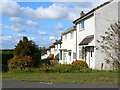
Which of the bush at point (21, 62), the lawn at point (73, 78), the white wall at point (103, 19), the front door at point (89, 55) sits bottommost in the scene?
the lawn at point (73, 78)

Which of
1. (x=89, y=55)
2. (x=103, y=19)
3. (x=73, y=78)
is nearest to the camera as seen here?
(x=73, y=78)

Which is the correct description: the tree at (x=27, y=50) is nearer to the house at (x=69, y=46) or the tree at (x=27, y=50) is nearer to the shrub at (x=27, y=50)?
the shrub at (x=27, y=50)

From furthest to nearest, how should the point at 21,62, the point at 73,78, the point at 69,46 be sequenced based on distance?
the point at 69,46, the point at 21,62, the point at 73,78

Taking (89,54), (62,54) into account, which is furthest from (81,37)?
(62,54)

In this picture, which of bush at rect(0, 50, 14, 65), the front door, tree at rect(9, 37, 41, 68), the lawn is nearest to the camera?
the lawn

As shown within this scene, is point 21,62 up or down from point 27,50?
down

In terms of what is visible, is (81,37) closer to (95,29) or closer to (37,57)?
(95,29)

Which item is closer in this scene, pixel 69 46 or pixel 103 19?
pixel 103 19

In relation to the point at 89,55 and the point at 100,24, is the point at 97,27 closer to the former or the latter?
the point at 100,24

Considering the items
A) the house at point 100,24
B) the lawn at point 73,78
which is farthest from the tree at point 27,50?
the lawn at point 73,78

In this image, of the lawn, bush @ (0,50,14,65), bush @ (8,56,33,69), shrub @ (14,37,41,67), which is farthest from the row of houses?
bush @ (0,50,14,65)

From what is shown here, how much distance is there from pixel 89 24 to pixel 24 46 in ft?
28.1

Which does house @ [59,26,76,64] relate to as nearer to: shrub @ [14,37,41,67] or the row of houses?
the row of houses

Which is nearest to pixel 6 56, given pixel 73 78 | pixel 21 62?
pixel 21 62
